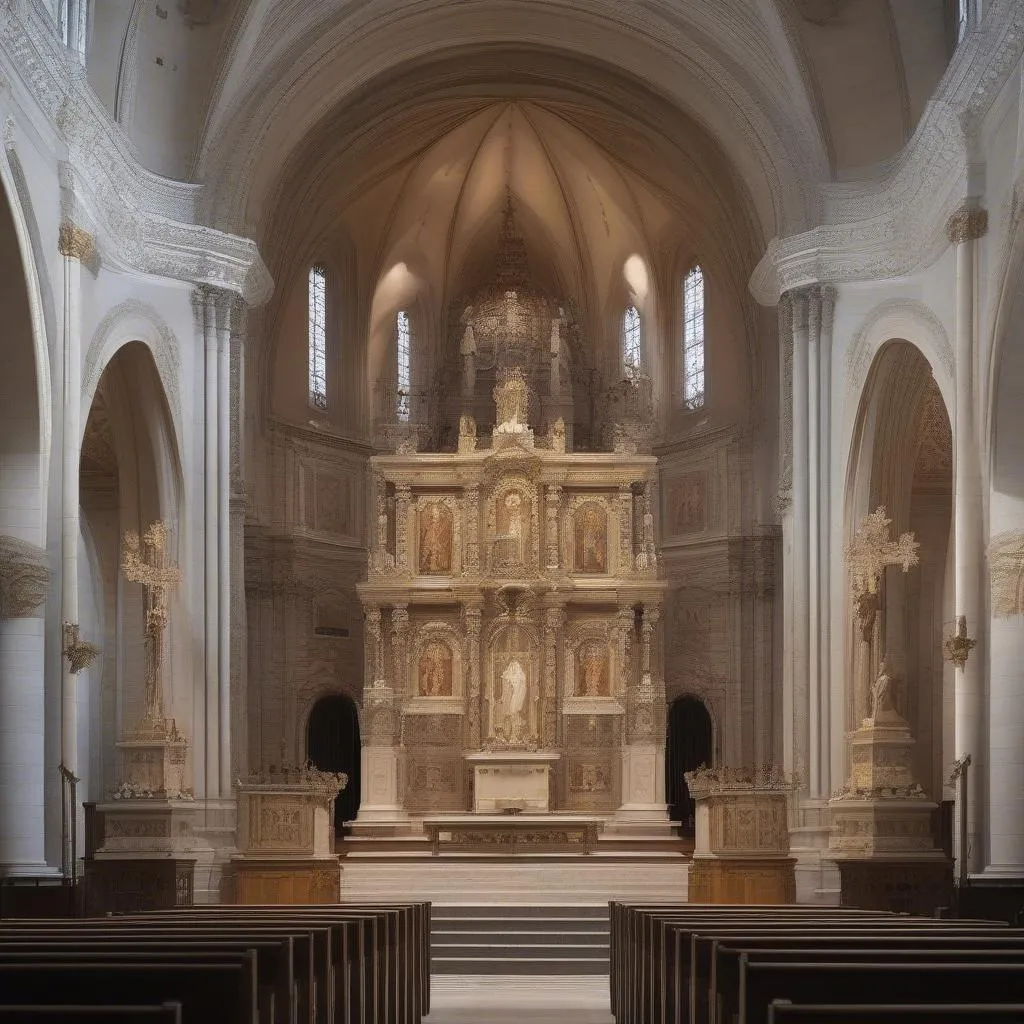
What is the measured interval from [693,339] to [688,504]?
3.50 meters

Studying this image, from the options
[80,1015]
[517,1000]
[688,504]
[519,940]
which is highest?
[688,504]

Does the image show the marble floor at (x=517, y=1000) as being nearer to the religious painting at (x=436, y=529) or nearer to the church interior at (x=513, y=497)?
the church interior at (x=513, y=497)

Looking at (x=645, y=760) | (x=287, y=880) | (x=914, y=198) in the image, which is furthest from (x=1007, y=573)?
(x=645, y=760)

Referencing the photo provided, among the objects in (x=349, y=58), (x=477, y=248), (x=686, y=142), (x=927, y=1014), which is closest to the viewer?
(x=927, y=1014)

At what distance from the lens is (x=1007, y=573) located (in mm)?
19344

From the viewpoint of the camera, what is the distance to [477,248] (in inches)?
1518

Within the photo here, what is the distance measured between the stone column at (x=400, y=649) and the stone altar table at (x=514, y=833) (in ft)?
14.1

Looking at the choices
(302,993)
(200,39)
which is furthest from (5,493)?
(302,993)

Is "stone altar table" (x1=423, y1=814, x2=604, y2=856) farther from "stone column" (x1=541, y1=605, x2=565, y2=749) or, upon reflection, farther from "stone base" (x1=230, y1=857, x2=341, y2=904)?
"stone base" (x1=230, y1=857, x2=341, y2=904)

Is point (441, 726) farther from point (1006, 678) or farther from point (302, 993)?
point (302, 993)

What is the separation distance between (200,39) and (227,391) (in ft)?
17.1

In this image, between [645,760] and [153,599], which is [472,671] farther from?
[153,599]

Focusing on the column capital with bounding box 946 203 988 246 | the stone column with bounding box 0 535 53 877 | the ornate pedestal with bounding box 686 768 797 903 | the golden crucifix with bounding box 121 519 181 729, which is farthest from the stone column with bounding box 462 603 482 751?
the column capital with bounding box 946 203 988 246

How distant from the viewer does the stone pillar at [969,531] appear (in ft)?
65.2
